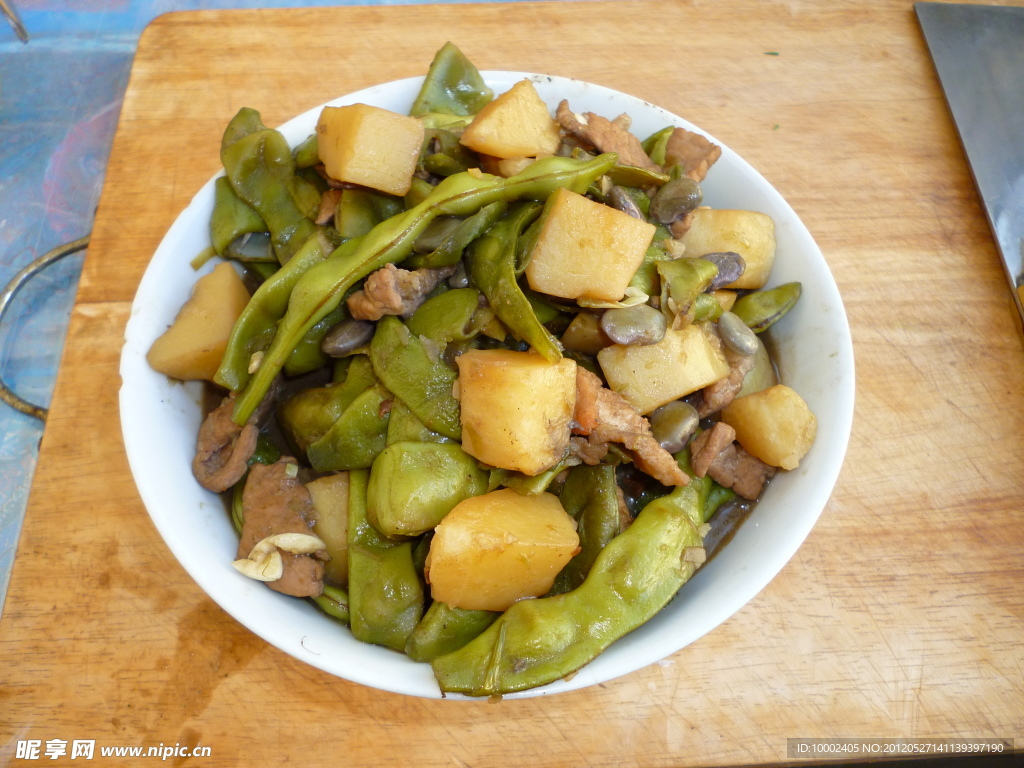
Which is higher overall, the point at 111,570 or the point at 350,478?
the point at 350,478

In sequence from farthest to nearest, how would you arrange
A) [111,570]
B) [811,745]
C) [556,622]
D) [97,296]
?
1. [97,296]
2. [111,570]
3. [811,745]
4. [556,622]

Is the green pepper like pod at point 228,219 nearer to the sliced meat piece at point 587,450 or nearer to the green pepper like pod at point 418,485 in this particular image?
the green pepper like pod at point 418,485

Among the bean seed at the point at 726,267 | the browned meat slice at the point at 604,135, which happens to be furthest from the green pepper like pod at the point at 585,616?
the browned meat slice at the point at 604,135

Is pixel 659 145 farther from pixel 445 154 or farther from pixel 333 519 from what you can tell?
pixel 333 519

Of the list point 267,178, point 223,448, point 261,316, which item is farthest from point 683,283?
point 223,448

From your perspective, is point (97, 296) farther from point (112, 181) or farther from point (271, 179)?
point (271, 179)

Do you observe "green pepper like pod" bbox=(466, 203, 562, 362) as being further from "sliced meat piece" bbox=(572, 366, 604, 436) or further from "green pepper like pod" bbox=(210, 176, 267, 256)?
"green pepper like pod" bbox=(210, 176, 267, 256)

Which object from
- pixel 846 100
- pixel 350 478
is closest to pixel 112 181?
pixel 350 478

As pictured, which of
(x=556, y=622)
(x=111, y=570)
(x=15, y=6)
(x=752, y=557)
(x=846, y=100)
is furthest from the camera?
(x=15, y=6)
